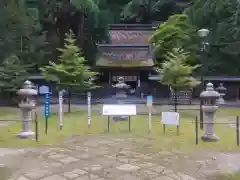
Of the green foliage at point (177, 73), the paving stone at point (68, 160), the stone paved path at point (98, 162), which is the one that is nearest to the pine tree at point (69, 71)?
the green foliage at point (177, 73)

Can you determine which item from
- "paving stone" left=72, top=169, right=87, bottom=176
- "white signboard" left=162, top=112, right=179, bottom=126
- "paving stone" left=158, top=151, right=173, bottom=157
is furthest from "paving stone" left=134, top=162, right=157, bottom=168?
"white signboard" left=162, top=112, right=179, bottom=126

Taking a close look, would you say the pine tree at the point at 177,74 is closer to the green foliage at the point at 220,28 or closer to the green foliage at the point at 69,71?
the green foliage at the point at 69,71

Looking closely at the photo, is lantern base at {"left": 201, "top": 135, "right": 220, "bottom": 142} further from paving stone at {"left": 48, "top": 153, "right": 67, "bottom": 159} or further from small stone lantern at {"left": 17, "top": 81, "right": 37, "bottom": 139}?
small stone lantern at {"left": 17, "top": 81, "right": 37, "bottom": 139}

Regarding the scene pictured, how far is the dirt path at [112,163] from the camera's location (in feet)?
22.0

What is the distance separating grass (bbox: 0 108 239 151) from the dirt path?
2.49 ft

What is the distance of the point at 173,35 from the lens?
24000 millimetres

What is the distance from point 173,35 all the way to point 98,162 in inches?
711

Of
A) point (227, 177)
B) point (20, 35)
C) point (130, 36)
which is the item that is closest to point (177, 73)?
point (227, 177)

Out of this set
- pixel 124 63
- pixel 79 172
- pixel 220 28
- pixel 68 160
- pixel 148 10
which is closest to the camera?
pixel 79 172

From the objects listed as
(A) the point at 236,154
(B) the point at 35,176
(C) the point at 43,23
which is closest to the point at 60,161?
(B) the point at 35,176

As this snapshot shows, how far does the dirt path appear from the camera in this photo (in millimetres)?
6698

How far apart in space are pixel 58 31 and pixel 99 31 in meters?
4.22

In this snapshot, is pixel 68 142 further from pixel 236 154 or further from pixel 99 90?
pixel 99 90

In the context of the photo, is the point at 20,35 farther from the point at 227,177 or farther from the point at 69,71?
the point at 227,177
